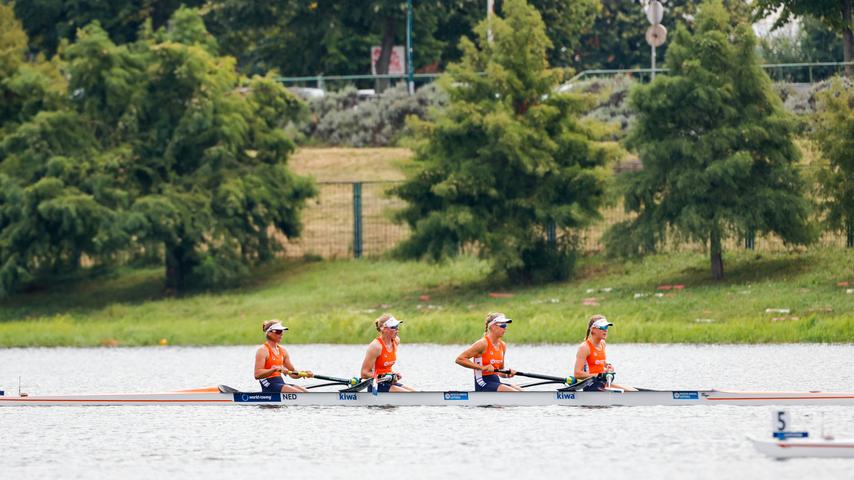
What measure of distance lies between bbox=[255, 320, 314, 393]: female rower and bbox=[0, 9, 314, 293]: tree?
1825 centimetres

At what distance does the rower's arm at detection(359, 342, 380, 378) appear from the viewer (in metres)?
25.9

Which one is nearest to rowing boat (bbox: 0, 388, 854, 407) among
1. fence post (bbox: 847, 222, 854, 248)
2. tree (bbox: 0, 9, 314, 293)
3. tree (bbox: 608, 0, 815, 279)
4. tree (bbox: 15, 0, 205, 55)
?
fence post (bbox: 847, 222, 854, 248)

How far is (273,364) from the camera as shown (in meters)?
26.5

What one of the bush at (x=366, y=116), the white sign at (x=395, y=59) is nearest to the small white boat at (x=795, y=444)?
the bush at (x=366, y=116)

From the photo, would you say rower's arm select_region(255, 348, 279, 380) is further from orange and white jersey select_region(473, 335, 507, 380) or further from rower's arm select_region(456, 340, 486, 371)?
orange and white jersey select_region(473, 335, 507, 380)

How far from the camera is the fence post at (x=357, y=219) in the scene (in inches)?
1981

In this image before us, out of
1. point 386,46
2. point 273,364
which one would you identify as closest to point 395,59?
point 386,46

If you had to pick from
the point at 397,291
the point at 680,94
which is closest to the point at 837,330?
the point at 680,94

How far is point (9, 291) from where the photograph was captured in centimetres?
4550

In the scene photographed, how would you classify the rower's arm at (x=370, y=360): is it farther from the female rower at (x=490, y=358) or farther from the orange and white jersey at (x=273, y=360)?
the orange and white jersey at (x=273, y=360)

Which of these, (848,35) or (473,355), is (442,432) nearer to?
(473,355)

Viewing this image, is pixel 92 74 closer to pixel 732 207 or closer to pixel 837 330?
pixel 732 207

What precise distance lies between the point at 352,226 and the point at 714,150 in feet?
46.9

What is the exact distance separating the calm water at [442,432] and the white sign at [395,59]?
34681 millimetres
